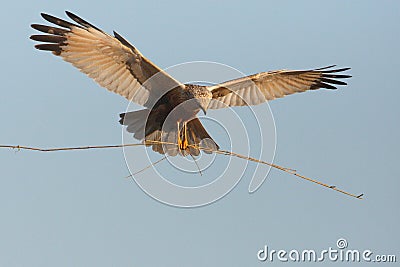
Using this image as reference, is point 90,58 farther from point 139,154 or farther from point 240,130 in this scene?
point 240,130

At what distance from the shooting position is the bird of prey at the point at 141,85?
5664mm

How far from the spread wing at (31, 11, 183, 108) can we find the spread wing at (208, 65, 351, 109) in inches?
27.9

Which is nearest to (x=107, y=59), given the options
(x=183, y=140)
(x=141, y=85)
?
(x=141, y=85)

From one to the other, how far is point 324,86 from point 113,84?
2.61 m

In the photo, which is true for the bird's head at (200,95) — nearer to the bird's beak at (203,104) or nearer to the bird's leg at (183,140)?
the bird's beak at (203,104)

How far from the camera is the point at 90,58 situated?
5793 millimetres

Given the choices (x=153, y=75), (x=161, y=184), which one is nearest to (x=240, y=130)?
(x=161, y=184)

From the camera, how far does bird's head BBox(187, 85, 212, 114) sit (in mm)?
5883

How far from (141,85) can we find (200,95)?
0.66m

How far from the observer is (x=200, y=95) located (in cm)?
592

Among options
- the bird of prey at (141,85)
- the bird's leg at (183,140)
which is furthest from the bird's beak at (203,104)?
the bird's leg at (183,140)

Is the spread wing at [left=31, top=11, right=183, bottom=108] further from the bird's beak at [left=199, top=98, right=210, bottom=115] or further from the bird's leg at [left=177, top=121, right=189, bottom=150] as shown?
the bird's leg at [left=177, top=121, right=189, bottom=150]

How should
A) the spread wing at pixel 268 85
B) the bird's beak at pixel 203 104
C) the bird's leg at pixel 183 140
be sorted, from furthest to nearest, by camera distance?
the spread wing at pixel 268 85, the bird's beak at pixel 203 104, the bird's leg at pixel 183 140

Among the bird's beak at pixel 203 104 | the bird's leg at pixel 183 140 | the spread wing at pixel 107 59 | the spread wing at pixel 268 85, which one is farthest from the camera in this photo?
the spread wing at pixel 268 85
